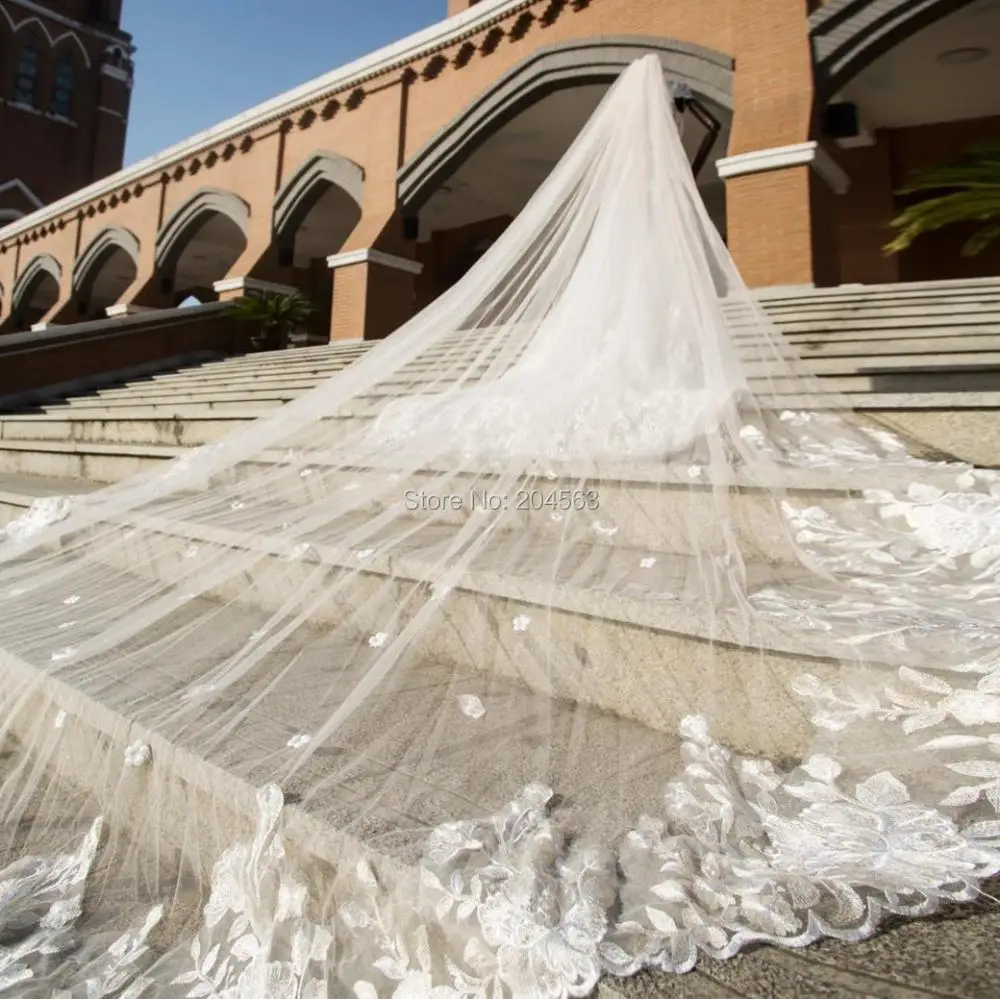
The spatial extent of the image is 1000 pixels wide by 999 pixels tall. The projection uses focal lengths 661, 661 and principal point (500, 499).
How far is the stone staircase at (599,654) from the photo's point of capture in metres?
0.93

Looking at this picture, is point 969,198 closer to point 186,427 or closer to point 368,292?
point 186,427

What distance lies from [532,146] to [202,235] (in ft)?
29.2

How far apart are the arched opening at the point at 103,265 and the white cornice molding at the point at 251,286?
14.6 feet

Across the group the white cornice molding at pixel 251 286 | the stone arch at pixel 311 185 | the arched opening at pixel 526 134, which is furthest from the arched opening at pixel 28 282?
the arched opening at pixel 526 134

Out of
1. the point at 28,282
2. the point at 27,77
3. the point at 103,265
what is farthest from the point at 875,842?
the point at 27,77

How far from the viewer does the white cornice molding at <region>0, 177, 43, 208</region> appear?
79.3ft

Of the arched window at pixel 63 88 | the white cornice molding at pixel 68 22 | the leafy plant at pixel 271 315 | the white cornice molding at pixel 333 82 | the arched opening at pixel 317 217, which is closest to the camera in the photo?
the white cornice molding at pixel 333 82

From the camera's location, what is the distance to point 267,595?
237 centimetres

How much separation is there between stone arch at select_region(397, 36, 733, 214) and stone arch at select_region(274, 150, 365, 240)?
3.69 ft

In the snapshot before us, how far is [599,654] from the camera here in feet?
5.74

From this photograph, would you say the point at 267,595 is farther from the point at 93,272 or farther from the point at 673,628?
the point at 93,272

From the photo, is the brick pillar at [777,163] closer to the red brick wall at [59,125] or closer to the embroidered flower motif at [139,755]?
the embroidered flower motif at [139,755]

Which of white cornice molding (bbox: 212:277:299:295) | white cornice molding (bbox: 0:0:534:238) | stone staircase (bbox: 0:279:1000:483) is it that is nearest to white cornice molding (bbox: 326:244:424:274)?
white cornice molding (bbox: 212:277:299:295)

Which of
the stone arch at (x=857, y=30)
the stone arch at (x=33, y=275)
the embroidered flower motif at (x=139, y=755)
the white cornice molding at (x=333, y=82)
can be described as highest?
the white cornice molding at (x=333, y=82)
